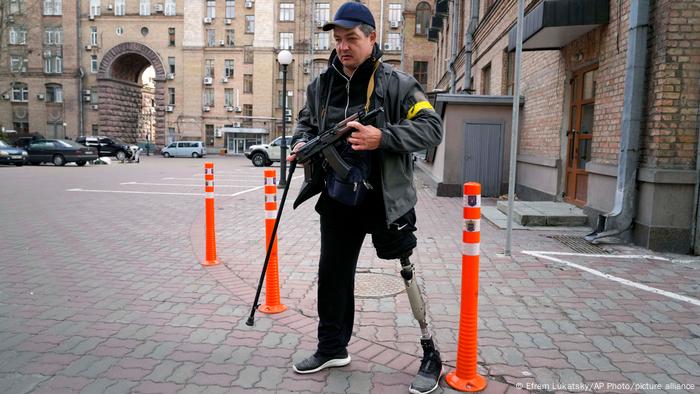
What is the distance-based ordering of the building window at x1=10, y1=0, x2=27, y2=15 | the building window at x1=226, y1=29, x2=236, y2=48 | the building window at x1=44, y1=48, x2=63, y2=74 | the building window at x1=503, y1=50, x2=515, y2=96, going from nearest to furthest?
the building window at x1=503, y1=50, x2=515, y2=96 → the building window at x1=10, y1=0, x2=27, y2=15 → the building window at x1=226, y1=29, x2=236, y2=48 → the building window at x1=44, y1=48, x2=63, y2=74

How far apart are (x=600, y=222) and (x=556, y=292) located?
105 inches

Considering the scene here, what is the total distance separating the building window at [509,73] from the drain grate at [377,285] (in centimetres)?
1039

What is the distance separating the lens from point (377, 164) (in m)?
2.96

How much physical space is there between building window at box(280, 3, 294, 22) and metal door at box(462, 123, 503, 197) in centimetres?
4515

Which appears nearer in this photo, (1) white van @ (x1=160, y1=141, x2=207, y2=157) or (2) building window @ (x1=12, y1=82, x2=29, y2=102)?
(1) white van @ (x1=160, y1=141, x2=207, y2=157)

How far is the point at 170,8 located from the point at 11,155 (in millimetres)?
31514

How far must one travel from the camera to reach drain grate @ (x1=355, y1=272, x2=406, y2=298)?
4.79 metres

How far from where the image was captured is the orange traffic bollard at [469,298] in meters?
2.85

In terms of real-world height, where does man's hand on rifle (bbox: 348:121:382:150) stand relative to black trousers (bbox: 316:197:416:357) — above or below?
above

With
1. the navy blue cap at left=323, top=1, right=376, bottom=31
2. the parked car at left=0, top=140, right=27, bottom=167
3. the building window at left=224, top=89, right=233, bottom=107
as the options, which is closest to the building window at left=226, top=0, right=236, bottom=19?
the building window at left=224, top=89, right=233, bottom=107

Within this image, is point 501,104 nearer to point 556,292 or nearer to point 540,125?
point 540,125

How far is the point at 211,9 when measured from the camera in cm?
5319

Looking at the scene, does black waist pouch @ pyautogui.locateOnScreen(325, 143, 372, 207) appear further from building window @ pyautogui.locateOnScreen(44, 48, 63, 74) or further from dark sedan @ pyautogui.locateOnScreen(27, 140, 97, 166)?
building window @ pyautogui.locateOnScreen(44, 48, 63, 74)

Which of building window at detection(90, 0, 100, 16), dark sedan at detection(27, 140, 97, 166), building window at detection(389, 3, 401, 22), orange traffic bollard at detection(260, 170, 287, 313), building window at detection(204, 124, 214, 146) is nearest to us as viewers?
orange traffic bollard at detection(260, 170, 287, 313)
